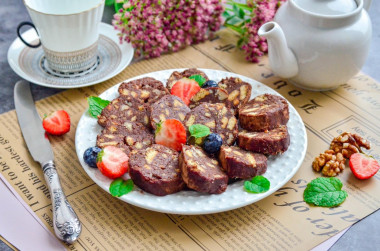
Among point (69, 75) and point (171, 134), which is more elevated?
point (171, 134)

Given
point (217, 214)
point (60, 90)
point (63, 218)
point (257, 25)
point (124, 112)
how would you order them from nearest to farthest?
point (63, 218) < point (217, 214) < point (124, 112) < point (60, 90) < point (257, 25)

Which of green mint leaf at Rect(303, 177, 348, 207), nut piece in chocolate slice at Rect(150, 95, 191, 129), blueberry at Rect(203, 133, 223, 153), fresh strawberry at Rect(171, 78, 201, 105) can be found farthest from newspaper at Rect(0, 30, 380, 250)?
fresh strawberry at Rect(171, 78, 201, 105)

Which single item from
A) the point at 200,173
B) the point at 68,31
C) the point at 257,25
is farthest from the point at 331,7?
the point at 68,31

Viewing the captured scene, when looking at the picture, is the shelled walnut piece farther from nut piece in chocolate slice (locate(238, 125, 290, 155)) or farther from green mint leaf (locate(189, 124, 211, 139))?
green mint leaf (locate(189, 124, 211, 139))

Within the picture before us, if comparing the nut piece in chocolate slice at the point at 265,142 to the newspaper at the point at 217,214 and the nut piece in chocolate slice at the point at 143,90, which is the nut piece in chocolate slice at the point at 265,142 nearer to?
the newspaper at the point at 217,214

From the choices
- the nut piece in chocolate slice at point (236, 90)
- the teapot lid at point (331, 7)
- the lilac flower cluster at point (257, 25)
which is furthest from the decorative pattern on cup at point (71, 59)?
the teapot lid at point (331, 7)

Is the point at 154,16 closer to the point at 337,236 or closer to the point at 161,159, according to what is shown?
the point at 161,159

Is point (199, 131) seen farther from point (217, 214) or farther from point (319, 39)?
point (319, 39)
